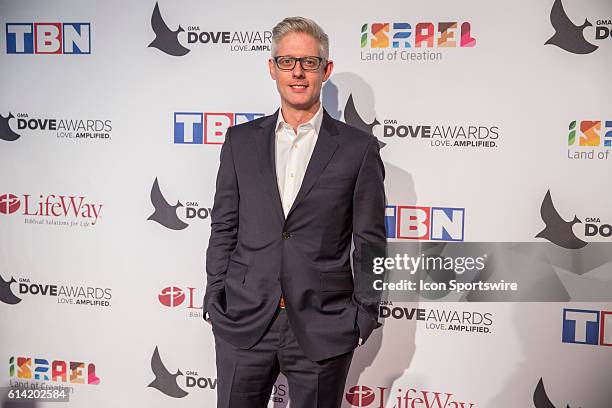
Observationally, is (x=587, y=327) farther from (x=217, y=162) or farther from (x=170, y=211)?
(x=170, y=211)

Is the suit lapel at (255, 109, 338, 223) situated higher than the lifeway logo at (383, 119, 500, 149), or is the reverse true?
the lifeway logo at (383, 119, 500, 149)

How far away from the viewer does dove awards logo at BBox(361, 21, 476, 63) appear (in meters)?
2.64

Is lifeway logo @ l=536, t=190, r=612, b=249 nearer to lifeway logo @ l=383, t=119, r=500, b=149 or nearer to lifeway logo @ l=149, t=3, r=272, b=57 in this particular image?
lifeway logo @ l=383, t=119, r=500, b=149

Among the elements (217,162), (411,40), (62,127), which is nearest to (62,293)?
(62,127)

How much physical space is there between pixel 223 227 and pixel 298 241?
306mm

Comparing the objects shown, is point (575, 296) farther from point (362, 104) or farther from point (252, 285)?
point (252, 285)

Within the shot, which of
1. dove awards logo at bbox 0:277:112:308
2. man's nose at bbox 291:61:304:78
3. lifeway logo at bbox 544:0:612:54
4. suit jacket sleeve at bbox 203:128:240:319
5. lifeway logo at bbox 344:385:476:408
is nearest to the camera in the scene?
man's nose at bbox 291:61:304:78

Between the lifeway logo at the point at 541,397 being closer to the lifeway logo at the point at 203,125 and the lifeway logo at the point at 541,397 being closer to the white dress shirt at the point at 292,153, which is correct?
the white dress shirt at the point at 292,153

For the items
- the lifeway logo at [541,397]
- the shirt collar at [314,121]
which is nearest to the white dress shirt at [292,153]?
the shirt collar at [314,121]

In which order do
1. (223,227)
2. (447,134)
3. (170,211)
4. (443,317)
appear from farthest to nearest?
(170,211), (443,317), (447,134), (223,227)

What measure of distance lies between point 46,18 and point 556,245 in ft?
9.25

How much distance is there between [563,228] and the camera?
2650 mm

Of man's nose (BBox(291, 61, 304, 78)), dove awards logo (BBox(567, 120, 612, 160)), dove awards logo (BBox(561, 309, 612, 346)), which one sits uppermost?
man's nose (BBox(291, 61, 304, 78))

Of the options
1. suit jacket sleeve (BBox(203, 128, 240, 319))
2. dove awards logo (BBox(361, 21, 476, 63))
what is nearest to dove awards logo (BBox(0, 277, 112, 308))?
suit jacket sleeve (BBox(203, 128, 240, 319))
